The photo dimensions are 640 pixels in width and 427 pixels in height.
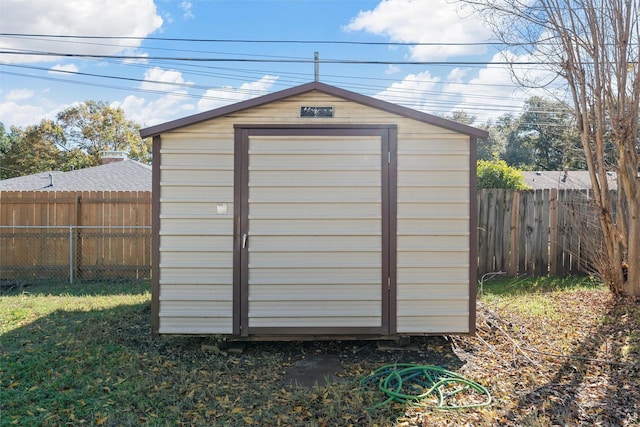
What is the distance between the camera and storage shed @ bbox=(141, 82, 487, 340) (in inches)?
166

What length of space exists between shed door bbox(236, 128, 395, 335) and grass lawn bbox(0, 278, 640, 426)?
437mm

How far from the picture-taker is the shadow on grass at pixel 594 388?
9.40ft

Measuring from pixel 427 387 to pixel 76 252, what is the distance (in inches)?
270

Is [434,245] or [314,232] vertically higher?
[314,232]

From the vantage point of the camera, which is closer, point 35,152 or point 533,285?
point 533,285

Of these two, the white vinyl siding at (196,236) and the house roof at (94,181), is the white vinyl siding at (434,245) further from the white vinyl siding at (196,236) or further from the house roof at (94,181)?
the house roof at (94,181)

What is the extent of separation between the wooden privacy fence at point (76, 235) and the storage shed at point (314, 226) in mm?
4087

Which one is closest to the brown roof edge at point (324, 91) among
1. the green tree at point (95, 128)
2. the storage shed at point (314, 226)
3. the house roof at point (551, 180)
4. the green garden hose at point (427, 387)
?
the storage shed at point (314, 226)

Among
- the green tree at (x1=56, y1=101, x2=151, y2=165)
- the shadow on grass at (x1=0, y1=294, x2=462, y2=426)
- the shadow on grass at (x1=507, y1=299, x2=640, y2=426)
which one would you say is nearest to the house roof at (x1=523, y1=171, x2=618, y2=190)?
the shadow on grass at (x1=507, y1=299, x2=640, y2=426)

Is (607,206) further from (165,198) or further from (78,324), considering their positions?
(78,324)

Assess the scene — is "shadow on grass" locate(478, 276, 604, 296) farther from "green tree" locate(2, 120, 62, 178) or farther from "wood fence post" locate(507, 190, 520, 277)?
"green tree" locate(2, 120, 62, 178)

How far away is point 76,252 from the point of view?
7.82 meters

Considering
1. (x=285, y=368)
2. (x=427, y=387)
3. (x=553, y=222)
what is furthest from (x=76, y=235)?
(x=553, y=222)

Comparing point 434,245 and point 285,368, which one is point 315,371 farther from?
point 434,245
